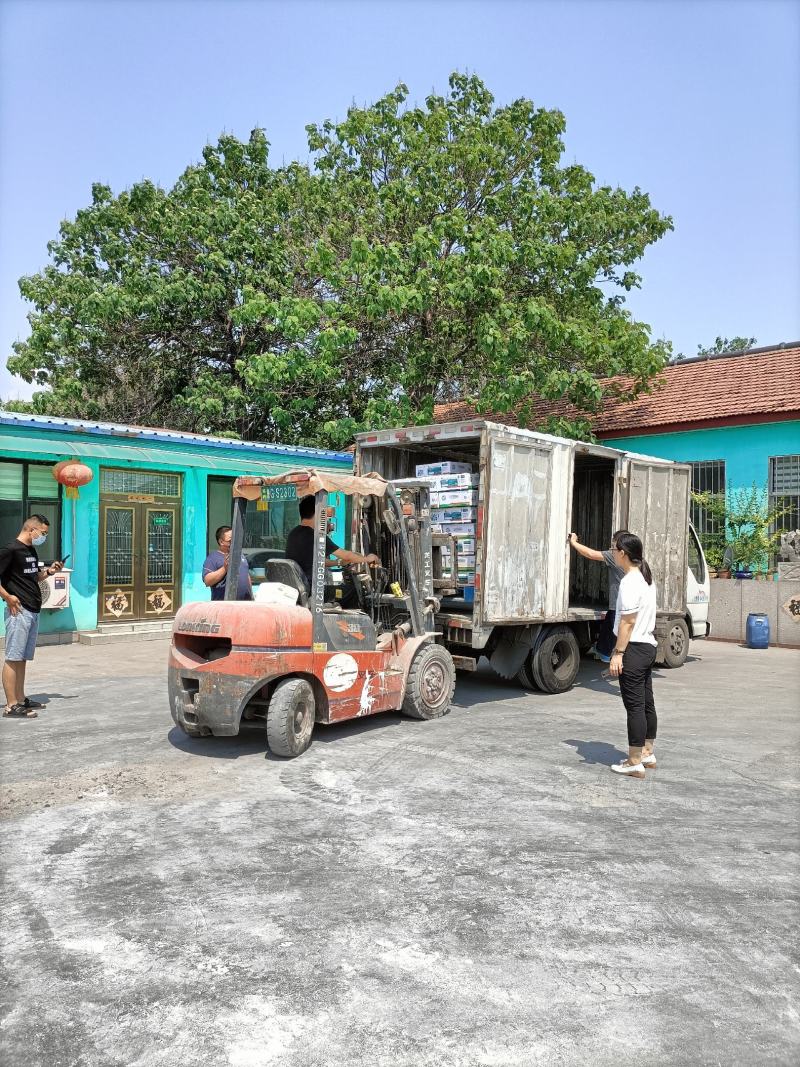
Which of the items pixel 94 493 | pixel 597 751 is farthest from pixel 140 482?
pixel 597 751

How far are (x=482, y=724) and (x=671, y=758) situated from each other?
6.28ft

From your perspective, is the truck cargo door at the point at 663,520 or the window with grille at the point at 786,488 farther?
the window with grille at the point at 786,488

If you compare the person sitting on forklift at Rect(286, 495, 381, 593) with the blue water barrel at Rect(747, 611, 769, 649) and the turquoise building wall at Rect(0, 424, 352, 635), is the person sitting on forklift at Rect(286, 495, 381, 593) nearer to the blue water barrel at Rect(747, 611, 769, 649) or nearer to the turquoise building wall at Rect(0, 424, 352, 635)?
the turquoise building wall at Rect(0, 424, 352, 635)

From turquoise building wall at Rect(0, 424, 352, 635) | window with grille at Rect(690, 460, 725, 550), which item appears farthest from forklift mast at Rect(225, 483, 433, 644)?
window with grille at Rect(690, 460, 725, 550)

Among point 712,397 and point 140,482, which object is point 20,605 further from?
point 712,397

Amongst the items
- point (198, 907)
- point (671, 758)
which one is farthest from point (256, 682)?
point (671, 758)

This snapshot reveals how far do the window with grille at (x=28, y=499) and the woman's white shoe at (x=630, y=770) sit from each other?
1094 cm

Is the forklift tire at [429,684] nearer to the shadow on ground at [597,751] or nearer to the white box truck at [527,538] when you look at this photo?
the white box truck at [527,538]

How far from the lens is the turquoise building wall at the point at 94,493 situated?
553 inches

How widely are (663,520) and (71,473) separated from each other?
9459 mm

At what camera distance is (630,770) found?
21.4ft

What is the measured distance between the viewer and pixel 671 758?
711 cm

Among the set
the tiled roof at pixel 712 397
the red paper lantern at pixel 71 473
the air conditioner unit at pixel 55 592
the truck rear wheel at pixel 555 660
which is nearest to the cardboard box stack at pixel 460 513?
the truck rear wheel at pixel 555 660

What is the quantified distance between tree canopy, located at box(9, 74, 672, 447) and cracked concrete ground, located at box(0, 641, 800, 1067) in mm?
11397
